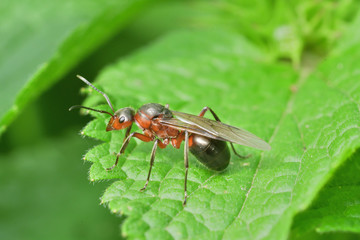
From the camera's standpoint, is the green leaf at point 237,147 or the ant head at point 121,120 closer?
the green leaf at point 237,147

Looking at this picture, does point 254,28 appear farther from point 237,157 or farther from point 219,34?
point 237,157

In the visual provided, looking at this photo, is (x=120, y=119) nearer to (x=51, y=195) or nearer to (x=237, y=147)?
(x=237, y=147)

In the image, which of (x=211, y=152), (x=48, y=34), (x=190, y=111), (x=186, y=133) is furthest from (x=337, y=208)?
(x=48, y=34)

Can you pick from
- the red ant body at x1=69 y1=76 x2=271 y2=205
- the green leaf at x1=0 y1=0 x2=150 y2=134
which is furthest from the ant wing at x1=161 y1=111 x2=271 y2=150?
the green leaf at x1=0 y1=0 x2=150 y2=134

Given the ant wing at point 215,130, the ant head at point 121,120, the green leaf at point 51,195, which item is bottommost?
the green leaf at point 51,195

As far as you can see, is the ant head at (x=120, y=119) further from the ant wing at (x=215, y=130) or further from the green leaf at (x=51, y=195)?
the green leaf at (x=51, y=195)

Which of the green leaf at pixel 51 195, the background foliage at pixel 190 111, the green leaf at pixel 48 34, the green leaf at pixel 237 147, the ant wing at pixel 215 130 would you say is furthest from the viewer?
the green leaf at pixel 51 195

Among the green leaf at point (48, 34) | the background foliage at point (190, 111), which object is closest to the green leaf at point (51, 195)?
the background foliage at point (190, 111)
